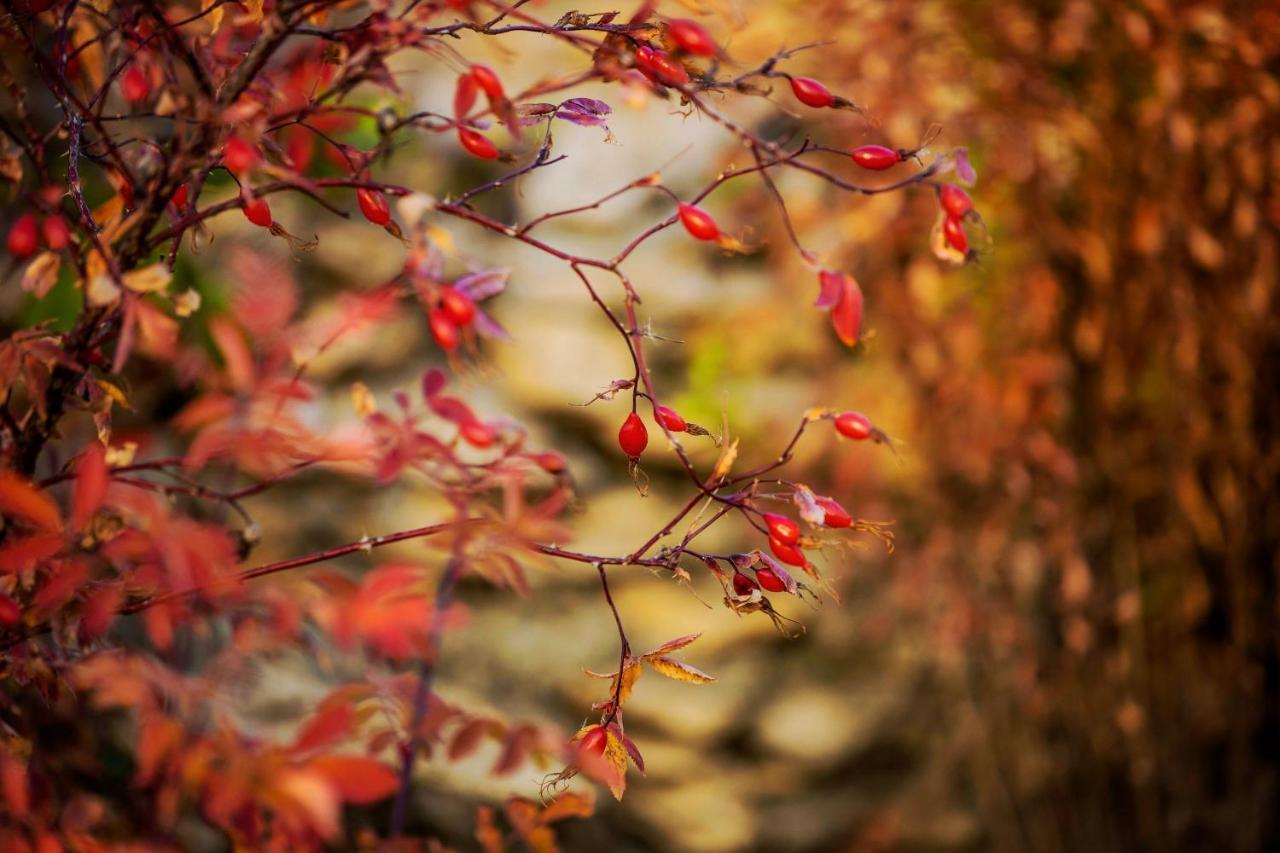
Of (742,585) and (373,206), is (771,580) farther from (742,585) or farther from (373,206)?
(373,206)

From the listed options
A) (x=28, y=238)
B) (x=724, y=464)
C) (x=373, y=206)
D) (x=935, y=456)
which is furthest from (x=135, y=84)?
(x=935, y=456)

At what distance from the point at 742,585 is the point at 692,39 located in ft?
1.01

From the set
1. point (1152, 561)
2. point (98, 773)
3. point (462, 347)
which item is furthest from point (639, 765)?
point (1152, 561)

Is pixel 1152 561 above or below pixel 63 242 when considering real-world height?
below

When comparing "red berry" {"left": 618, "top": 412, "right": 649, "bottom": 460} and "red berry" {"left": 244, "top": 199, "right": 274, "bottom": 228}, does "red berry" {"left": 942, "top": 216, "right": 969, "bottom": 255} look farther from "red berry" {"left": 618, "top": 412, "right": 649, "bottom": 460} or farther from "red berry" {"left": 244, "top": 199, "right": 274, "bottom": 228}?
"red berry" {"left": 244, "top": 199, "right": 274, "bottom": 228}

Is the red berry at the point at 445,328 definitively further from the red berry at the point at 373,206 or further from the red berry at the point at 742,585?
the red berry at the point at 742,585

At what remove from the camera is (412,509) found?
1725mm

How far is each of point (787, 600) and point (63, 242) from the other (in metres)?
1.34

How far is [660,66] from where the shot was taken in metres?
0.58

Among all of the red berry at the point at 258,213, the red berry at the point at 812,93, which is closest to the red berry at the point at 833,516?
the red berry at the point at 812,93

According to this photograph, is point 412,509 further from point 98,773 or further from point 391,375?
point 98,773

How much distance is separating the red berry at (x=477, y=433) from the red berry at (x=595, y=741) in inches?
7.8

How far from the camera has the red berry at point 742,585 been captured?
0.61 metres

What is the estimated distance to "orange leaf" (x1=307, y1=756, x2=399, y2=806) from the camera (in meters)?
0.42
